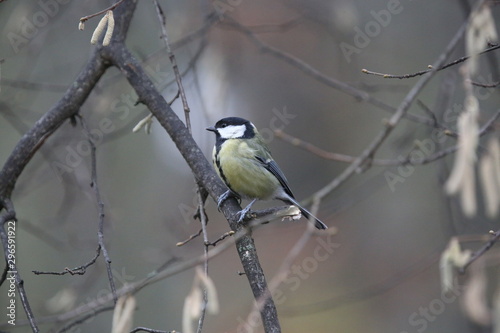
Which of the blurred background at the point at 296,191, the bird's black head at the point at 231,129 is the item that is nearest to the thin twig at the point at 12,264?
the bird's black head at the point at 231,129

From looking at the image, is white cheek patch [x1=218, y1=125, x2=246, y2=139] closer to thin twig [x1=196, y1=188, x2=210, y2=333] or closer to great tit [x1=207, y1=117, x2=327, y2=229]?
great tit [x1=207, y1=117, x2=327, y2=229]

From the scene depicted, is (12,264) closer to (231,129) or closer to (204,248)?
(204,248)

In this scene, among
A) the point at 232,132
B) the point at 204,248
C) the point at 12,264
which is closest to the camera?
the point at 12,264

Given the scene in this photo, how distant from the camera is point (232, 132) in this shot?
4.04m

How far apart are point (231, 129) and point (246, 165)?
0.44 metres

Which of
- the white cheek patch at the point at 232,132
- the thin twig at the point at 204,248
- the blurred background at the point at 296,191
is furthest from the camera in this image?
the blurred background at the point at 296,191

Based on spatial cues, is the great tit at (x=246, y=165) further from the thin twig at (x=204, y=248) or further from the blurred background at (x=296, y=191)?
the blurred background at (x=296, y=191)

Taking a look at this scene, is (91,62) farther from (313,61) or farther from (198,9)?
(313,61)

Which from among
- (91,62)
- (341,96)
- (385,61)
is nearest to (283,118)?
(341,96)

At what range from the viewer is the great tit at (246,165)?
3623 millimetres

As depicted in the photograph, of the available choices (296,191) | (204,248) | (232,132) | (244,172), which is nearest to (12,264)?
(204,248)

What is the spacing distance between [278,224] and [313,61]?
3.66m

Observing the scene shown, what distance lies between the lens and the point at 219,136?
13.2 ft

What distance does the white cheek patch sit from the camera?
13.1 feet
